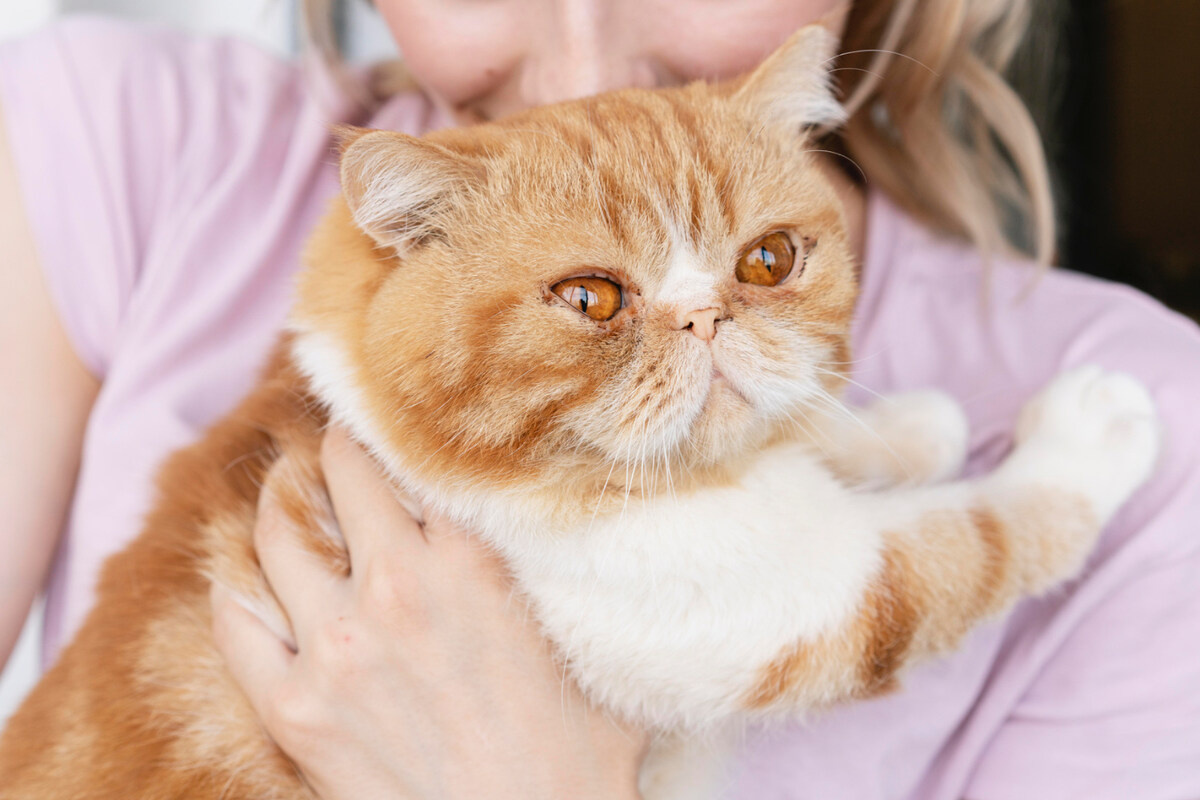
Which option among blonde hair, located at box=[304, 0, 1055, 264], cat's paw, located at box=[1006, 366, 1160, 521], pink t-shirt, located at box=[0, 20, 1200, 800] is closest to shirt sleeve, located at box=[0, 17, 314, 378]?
pink t-shirt, located at box=[0, 20, 1200, 800]

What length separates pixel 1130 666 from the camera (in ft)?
4.33

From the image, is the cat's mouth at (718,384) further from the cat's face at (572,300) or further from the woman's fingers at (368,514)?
the woman's fingers at (368,514)

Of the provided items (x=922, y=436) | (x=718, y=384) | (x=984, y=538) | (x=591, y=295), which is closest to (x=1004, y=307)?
(x=922, y=436)

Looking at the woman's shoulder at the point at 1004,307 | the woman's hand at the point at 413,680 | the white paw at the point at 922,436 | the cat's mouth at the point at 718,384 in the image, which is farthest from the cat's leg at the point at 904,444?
the woman's hand at the point at 413,680

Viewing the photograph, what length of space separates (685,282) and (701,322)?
62mm

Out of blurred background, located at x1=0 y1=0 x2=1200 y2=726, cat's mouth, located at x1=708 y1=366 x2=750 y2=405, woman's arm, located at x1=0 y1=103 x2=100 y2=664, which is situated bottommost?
blurred background, located at x1=0 y1=0 x2=1200 y2=726

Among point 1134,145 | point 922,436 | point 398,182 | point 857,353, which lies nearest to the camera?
point 398,182

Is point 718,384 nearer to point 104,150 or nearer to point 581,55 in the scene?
point 581,55

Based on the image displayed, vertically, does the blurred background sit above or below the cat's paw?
below

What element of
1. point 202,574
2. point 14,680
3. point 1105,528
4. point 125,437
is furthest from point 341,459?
point 14,680

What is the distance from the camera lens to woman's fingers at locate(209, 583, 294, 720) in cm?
118

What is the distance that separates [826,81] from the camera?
1375mm

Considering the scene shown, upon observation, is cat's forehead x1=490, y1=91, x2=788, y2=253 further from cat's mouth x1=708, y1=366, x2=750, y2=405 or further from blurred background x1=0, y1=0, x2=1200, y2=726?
blurred background x1=0, y1=0, x2=1200, y2=726

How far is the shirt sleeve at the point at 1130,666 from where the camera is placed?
4.22 feet
